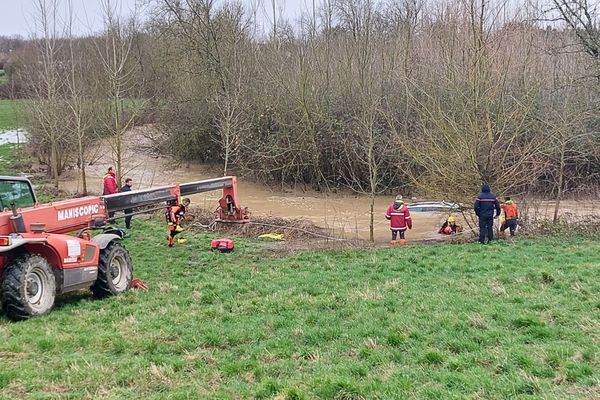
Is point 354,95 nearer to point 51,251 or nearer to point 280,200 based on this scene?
point 280,200

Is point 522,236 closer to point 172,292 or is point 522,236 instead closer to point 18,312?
point 172,292

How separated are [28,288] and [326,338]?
14.6 feet

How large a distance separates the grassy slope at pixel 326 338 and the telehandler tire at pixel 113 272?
0.28 metres

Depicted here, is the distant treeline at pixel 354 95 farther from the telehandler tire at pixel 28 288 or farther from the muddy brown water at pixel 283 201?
the telehandler tire at pixel 28 288

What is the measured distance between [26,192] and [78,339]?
3.33 m

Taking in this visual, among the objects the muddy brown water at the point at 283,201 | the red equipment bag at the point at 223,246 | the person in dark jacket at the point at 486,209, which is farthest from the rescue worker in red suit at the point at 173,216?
the person in dark jacket at the point at 486,209

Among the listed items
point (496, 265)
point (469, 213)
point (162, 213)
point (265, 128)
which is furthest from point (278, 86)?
point (496, 265)

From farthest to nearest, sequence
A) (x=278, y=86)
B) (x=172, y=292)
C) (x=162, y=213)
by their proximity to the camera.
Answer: (x=278, y=86), (x=162, y=213), (x=172, y=292)

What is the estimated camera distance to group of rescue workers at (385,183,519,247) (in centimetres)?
1612

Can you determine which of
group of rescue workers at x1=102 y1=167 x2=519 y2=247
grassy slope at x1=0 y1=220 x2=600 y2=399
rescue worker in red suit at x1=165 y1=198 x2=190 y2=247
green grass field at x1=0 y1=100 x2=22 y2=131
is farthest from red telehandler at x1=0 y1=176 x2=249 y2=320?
green grass field at x1=0 y1=100 x2=22 y2=131

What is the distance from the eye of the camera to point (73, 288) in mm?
9273

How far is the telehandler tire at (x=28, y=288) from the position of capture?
322 inches

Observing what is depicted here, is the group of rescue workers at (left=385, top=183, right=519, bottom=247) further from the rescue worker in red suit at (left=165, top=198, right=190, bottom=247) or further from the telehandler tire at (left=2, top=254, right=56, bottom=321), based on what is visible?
the telehandler tire at (left=2, top=254, right=56, bottom=321)

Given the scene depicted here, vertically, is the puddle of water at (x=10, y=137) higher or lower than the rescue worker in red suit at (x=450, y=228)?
higher
